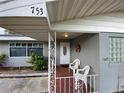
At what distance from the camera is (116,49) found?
6.70 meters

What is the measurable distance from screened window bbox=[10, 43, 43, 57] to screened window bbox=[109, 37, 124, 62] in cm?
1015

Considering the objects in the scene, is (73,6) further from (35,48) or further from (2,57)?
(35,48)

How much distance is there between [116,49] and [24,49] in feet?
35.8

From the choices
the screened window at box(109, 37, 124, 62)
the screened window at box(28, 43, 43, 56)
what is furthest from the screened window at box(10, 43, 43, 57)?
the screened window at box(109, 37, 124, 62)

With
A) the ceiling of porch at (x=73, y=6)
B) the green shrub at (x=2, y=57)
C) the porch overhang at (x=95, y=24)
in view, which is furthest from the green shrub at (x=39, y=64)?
the ceiling of porch at (x=73, y=6)

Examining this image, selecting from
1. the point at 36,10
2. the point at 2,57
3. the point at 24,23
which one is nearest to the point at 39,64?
the point at 2,57

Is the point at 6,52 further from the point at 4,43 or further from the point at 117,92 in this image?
the point at 117,92

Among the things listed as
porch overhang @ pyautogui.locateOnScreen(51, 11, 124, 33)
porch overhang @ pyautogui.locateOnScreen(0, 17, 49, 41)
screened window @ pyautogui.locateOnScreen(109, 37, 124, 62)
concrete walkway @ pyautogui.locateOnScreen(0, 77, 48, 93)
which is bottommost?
concrete walkway @ pyautogui.locateOnScreen(0, 77, 48, 93)

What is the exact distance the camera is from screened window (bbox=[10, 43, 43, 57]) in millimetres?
15773

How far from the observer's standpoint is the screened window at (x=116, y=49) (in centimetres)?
656

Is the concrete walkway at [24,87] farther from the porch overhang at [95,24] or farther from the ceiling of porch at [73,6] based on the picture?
the ceiling of porch at [73,6]

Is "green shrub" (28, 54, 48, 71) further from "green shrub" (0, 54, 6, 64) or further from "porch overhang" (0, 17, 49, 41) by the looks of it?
"porch overhang" (0, 17, 49, 41)

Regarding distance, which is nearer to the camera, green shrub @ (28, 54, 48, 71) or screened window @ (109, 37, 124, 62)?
screened window @ (109, 37, 124, 62)

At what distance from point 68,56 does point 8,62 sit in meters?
5.65
